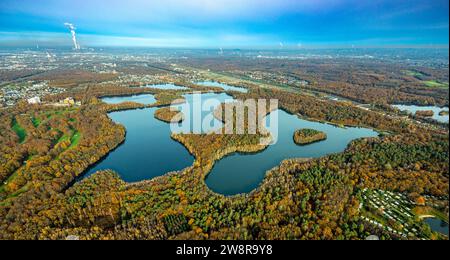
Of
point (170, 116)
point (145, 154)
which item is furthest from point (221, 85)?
point (145, 154)

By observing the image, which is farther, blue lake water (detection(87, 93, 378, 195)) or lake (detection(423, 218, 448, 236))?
blue lake water (detection(87, 93, 378, 195))

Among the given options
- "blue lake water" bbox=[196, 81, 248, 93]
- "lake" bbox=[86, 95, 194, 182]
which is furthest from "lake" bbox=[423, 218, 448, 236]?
"blue lake water" bbox=[196, 81, 248, 93]

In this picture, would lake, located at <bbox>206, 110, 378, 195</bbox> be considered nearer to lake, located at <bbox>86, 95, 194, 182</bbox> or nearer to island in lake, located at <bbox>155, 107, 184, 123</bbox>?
lake, located at <bbox>86, 95, 194, 182</bbox>

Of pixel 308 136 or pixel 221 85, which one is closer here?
pixel 308 136

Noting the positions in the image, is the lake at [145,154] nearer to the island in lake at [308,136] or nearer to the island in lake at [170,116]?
the island in lake at [170,116]

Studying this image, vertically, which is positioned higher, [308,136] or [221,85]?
[221,85]

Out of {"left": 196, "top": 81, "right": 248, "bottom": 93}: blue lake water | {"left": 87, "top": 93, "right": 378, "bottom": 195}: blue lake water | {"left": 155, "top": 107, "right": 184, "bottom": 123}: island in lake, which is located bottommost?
{"left": 87, "top": 93, "right": 378, "bottom": 195}: blue lake water

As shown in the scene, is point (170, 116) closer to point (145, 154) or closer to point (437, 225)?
point (145, 154)
